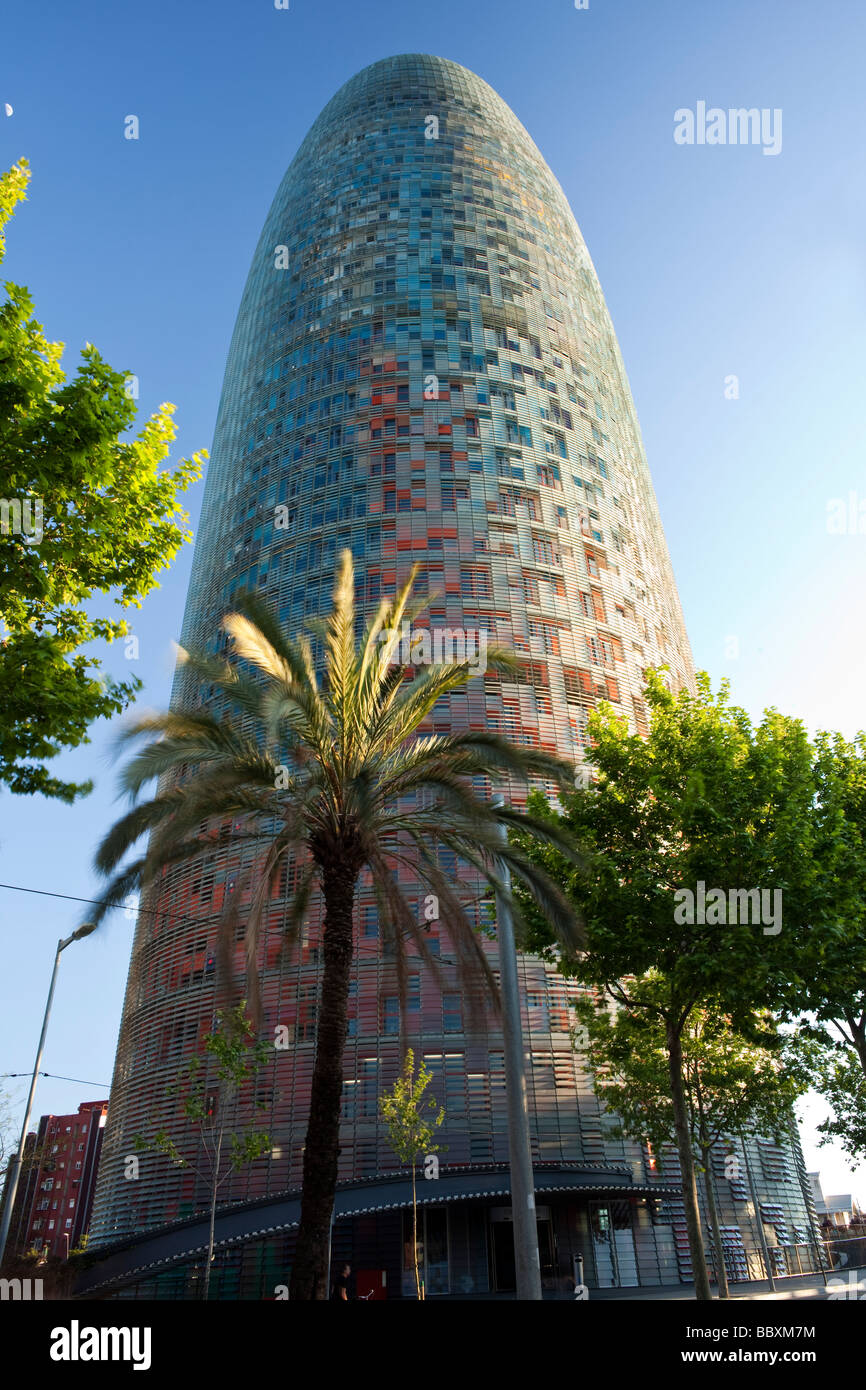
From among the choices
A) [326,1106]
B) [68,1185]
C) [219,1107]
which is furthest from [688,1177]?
[68,1185]

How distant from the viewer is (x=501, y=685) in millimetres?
44312

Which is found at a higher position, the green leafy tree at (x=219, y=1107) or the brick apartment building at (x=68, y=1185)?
the brick apartment building at (x=68, y=1185)

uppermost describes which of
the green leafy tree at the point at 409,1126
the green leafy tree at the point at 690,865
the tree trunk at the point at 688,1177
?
the green leafy tree at the point at 690,865

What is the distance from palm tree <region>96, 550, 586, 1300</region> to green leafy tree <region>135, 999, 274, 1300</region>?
15601 millimetres

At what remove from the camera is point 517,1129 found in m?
13.5

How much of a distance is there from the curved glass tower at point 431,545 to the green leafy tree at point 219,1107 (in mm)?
1111

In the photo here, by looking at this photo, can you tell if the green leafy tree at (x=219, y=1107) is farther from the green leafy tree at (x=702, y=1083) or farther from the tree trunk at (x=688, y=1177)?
the tree trunk at (x=688, y=1177)

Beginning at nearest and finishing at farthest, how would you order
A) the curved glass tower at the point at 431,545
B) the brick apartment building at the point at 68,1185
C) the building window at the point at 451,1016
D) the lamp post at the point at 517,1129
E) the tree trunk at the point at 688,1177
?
the lamp post at the point at 517,1129 < the tree trunk at the point at 688,1177 < the curved glass tower at the point at 431,545 < the building window at the point at 451,1016 < the brick apartment building at the point at 68,1185

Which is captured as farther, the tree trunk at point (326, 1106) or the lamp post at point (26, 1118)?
the lamp post at point (26, 1118)

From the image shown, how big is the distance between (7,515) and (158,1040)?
33358mm

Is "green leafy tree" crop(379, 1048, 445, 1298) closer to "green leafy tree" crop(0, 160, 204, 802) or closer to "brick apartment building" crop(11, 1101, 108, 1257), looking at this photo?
"green leafy tree" crop(0, 160, 204, 802)

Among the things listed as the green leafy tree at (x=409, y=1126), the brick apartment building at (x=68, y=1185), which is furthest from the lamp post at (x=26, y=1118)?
the brick apartment building at (x=68, y=1185)

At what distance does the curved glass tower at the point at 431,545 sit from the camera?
33.1m

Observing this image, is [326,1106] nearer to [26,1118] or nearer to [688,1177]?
[688,1177]
